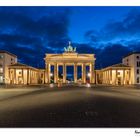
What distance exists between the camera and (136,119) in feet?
59.9

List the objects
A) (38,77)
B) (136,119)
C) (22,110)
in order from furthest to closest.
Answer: (38,77), (22,110), (136,119)

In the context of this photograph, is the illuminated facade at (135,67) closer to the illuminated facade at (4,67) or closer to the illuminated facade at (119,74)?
the illuminated facade at (119,74)

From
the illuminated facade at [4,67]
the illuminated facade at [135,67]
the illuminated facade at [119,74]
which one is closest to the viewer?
the illuminated facade at [4,67]

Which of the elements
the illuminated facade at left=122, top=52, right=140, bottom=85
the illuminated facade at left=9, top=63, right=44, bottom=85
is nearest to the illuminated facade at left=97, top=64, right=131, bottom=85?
the illuminated facade at left=122, top=52, right=140, bottom=85

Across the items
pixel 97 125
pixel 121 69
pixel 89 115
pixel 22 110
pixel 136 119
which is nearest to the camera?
pixel 97 125

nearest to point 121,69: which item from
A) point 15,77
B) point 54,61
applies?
point 54,61

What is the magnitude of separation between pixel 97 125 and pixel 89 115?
2861mm

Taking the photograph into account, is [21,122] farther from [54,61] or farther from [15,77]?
[54,61]

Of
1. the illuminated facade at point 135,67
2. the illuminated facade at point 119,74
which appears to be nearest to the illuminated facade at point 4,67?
the illuminated facade at point 119,74

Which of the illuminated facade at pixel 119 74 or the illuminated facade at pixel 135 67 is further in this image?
the illuminated facade at pixel 119 74

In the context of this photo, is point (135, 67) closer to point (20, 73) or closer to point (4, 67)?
point (20, 73)

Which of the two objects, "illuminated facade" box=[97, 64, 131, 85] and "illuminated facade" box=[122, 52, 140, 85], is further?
"illuminated facade" box=[97, 64, 131, 85]

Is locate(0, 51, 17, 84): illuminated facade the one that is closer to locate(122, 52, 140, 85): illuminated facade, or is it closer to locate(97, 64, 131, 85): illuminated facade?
locate(97, 64, 131, 85): illuminated facade
